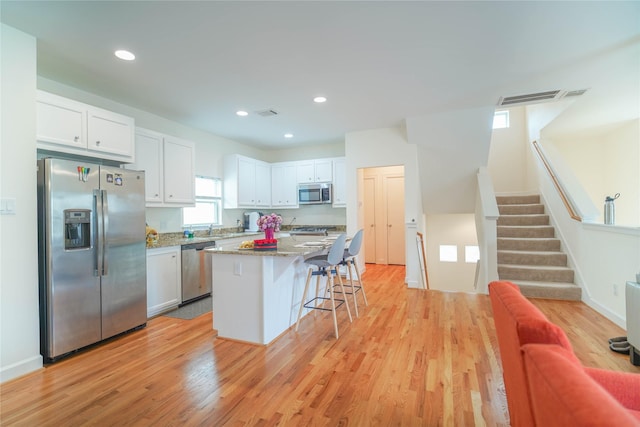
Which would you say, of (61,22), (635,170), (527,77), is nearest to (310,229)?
(527,77)

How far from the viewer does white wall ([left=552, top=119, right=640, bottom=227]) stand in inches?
183

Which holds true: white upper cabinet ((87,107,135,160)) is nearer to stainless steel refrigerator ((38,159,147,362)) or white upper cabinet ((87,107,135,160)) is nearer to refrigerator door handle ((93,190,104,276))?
stainless steel refrigerator ((38,159,147,362))

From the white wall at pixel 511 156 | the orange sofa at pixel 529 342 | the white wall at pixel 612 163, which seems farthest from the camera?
the white wall at pixel 511 156

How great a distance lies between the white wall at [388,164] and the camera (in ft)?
15.8

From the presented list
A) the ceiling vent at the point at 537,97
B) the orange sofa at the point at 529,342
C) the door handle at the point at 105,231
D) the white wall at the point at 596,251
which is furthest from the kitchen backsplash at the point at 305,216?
the orange sofa at the point at 529,342

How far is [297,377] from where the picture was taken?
2217mm

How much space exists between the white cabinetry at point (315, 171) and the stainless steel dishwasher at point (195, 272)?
2392 mm

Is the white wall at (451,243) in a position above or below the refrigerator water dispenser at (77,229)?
below

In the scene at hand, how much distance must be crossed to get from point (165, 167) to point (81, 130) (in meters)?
1.19

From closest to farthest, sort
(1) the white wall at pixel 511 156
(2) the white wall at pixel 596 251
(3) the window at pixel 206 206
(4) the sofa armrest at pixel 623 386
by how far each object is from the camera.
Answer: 1. (4) the sofa armrest at pixel 623 386
2. (2) the white wall at pixel 596 251
3. (3) the window at pixel 206 206
4. (1) the white wall at pixel 511 156

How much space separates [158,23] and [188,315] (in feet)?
10.2

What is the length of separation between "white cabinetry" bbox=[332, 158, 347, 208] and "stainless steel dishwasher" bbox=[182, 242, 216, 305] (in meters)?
2.55

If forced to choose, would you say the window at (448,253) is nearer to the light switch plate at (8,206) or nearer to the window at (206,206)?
the window at (206,206)

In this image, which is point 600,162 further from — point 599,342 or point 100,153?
point 100,153
